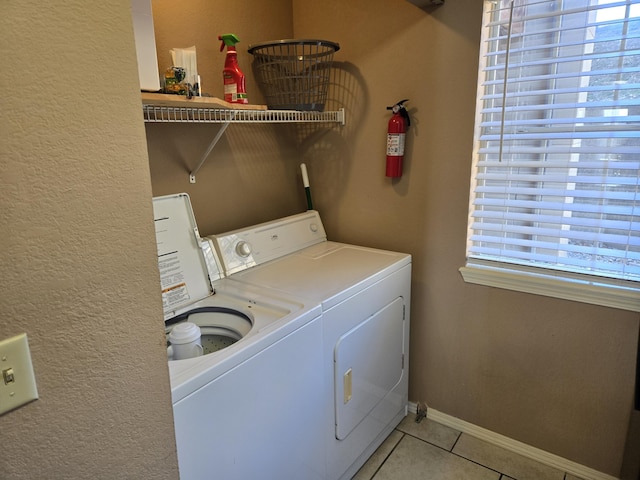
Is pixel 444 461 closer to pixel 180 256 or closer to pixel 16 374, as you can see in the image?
pixel 180 256

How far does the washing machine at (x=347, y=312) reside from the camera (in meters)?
1.62

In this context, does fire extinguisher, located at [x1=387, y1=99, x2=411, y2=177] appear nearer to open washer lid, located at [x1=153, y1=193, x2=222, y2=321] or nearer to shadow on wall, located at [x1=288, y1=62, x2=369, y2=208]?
shadow on wall, located at [x1=288, y1=62, x2=369, y2=208]

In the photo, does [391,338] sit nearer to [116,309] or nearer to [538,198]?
[538,198]

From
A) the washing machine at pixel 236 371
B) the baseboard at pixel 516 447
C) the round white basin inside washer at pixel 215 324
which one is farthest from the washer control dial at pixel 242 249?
the baseboard at pixel 516 447

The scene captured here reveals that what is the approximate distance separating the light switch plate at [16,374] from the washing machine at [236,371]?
1.41ft

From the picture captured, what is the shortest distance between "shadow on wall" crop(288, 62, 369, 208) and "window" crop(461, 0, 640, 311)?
24.1 inches

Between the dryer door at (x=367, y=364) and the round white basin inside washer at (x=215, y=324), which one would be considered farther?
the dryer door at (x=367, y=364)

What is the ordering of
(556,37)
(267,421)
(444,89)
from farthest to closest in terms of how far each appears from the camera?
(444,89), (556,37), (267,421)

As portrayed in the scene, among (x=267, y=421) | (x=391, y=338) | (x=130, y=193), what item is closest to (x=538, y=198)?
(x=391, y=338)

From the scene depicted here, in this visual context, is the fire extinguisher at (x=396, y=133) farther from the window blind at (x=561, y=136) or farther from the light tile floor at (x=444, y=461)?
the light tile floor at (x=444, y=461)

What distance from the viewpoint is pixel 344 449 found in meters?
1.75

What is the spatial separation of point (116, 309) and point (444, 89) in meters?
1.65

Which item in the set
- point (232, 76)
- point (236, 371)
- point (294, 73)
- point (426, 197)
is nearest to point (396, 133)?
point (426, 197)

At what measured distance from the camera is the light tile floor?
1889 mm
